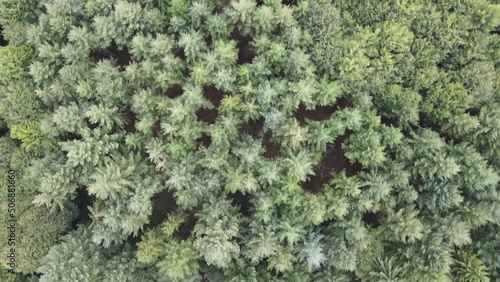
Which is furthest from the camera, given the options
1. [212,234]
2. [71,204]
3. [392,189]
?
[71,204]

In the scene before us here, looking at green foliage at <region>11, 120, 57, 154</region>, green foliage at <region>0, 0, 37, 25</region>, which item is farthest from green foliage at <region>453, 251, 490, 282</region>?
green foliage at <region>0, 0, 37, 25</region>

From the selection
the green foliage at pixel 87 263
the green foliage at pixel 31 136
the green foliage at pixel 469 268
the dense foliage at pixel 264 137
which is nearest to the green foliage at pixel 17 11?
the dense foliage at pixel 264 137

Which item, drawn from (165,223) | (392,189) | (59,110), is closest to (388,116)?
(392,189)

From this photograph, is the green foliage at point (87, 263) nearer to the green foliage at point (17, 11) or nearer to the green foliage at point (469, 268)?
the green foliage at point (17, 11)

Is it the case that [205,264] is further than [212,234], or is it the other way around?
[205,264]

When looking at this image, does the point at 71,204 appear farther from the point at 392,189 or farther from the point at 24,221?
the point at 392,189

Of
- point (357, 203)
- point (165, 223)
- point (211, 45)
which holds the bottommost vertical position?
point (165, 223)

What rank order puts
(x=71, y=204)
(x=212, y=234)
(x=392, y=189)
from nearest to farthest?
(x=212, y=234)
(x=392, y=189)
(x=71, y=204)

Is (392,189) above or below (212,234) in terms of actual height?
above

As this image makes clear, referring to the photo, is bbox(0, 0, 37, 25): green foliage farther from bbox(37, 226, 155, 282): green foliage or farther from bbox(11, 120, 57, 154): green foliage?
bbox(37, 226, 155, 282): green foliage
